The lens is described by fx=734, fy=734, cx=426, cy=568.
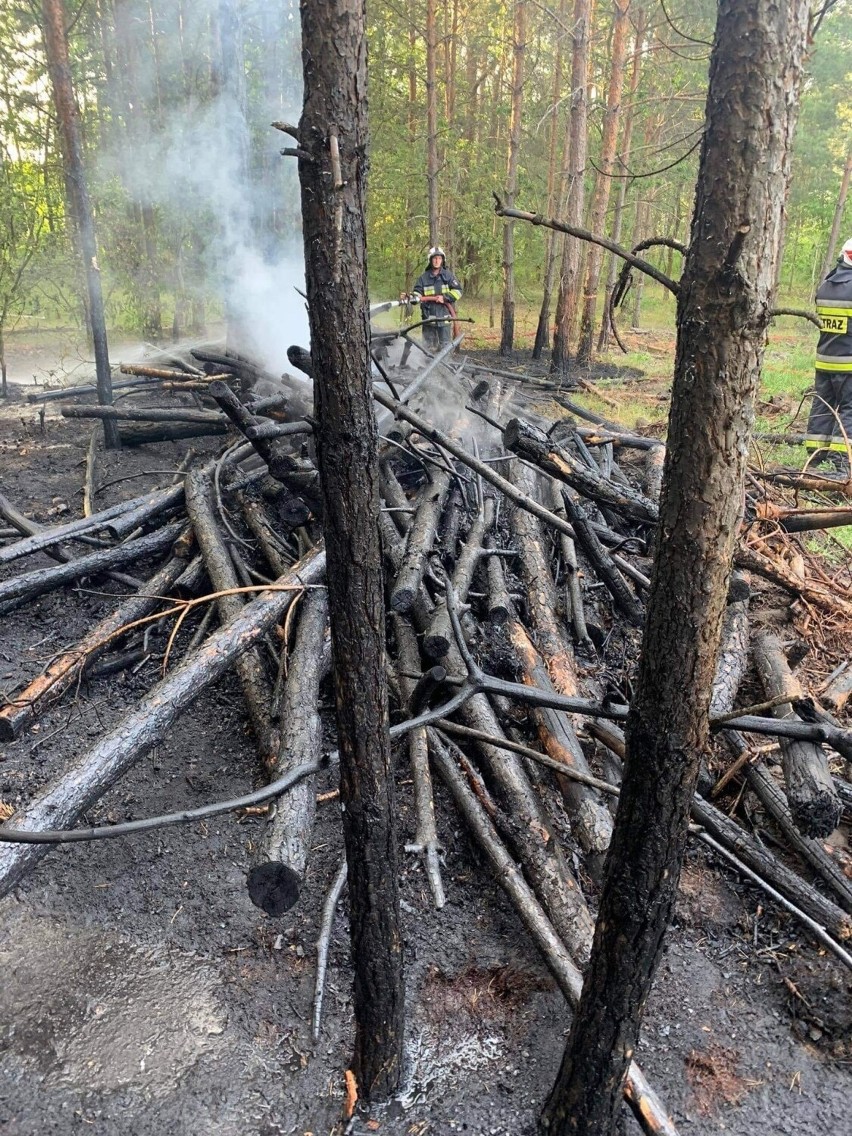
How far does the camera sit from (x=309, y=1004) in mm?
3014

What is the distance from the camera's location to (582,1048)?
2.30 m

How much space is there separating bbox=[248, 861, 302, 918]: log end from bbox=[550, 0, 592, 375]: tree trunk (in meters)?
11.8

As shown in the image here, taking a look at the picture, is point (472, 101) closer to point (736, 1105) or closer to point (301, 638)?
point (301, 638)

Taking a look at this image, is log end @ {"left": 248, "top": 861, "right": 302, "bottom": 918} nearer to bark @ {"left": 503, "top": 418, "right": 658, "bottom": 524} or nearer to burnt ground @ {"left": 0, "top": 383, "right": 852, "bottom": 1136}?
burnt ground @ {"left": 0, "top": 383, "right": 852, "bottom": 1136}

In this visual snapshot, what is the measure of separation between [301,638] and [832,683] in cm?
322

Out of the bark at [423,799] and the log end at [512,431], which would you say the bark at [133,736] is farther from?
the log end at [512,431]

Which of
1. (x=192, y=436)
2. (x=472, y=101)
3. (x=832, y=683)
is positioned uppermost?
(x=472, y=101)

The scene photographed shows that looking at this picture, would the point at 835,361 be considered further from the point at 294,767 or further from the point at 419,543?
the point at 294,767

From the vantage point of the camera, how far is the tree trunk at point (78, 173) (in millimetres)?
7359

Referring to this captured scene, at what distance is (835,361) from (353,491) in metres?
7.71

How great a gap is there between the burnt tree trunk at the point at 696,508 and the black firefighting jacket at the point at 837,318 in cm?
714

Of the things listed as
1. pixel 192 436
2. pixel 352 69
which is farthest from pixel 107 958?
pixel 192 436

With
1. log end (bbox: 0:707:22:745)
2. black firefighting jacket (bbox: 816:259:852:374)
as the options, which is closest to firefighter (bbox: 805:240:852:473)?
black firefighting jacket (bbox: 816:259:852:374)

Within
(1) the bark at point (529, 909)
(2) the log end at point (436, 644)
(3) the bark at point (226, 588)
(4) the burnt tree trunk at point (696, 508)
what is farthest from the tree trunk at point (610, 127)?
(4) the burnt tree trunk at point (696, 508)
